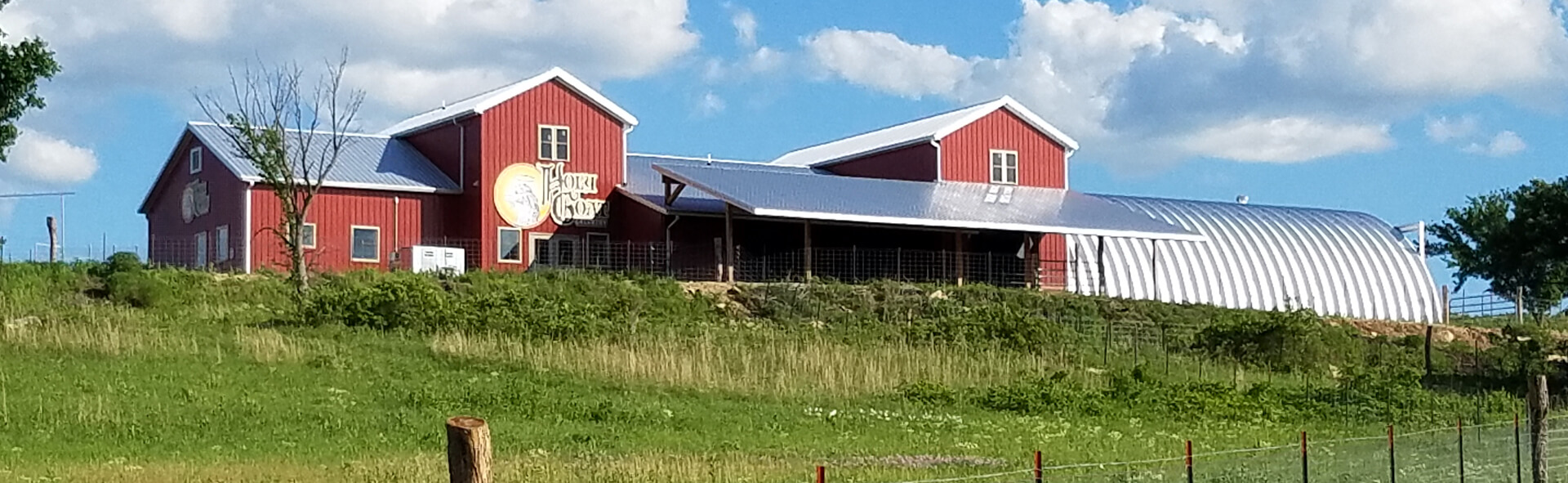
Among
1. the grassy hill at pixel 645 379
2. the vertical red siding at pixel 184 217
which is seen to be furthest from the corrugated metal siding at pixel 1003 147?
the vertical red siding at pixel 184 217

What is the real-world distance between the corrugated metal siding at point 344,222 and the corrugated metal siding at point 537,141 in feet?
5.17

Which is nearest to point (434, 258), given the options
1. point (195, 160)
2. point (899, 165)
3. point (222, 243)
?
Result: point (222, 243)

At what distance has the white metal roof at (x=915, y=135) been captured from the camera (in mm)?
Answer: 53125

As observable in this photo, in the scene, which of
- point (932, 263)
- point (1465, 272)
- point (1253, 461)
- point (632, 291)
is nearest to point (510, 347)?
point (632, 291)

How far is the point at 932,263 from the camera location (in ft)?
162

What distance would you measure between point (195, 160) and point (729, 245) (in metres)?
14.5

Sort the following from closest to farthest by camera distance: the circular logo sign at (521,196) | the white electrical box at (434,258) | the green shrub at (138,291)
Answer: the green shrub at (138,291), the white electrical box at (434,258), the circular logo sign at (521,196)

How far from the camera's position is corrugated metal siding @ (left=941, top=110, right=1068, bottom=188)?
174ft

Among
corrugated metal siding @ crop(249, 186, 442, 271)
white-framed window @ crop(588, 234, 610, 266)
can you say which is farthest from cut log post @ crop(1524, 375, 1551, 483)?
corrugated metal siding @ crop(249, 186, 442, 271)

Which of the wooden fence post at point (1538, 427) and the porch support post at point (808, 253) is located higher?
the porch support post at point (808, 253)

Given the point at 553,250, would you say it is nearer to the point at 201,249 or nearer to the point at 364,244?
the point at 364,244

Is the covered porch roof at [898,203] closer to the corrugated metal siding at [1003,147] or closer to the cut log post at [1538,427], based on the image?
the corrugated metal siding at [1003,147]

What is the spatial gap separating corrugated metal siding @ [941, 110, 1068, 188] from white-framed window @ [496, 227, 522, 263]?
40.8 ft

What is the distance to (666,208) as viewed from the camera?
153 ft
